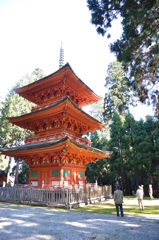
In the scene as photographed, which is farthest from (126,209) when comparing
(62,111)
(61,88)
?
(61,88)

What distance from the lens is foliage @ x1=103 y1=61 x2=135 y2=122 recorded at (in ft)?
106

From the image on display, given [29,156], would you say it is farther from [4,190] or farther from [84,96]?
[84,96]

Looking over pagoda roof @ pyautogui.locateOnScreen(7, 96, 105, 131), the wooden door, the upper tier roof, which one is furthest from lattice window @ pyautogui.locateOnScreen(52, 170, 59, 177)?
the upper tier roof

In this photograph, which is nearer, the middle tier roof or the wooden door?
the middle tier roof

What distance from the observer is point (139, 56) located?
26.4 feet

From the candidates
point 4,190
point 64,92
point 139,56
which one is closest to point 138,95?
point 139,56

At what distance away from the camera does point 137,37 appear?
291 inches

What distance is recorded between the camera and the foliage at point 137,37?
272 inches

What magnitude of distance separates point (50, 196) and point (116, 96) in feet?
81.7

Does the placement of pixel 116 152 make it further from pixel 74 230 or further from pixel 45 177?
pixel 74 230

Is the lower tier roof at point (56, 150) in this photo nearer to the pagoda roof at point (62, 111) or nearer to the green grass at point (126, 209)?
the pagoda roof at point (62, 111)

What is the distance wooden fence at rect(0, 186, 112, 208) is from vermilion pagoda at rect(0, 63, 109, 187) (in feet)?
5.24

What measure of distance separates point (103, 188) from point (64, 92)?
9.59 metres

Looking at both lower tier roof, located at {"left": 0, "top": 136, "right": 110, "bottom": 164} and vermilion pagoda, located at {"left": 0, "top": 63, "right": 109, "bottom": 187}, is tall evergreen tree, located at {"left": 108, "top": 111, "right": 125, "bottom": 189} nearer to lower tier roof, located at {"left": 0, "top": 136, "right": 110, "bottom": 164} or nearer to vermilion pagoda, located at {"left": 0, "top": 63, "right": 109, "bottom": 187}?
vermilion pagoda, located at {"left": 0, "top": 63, "right": 109, "bottom": 187}
